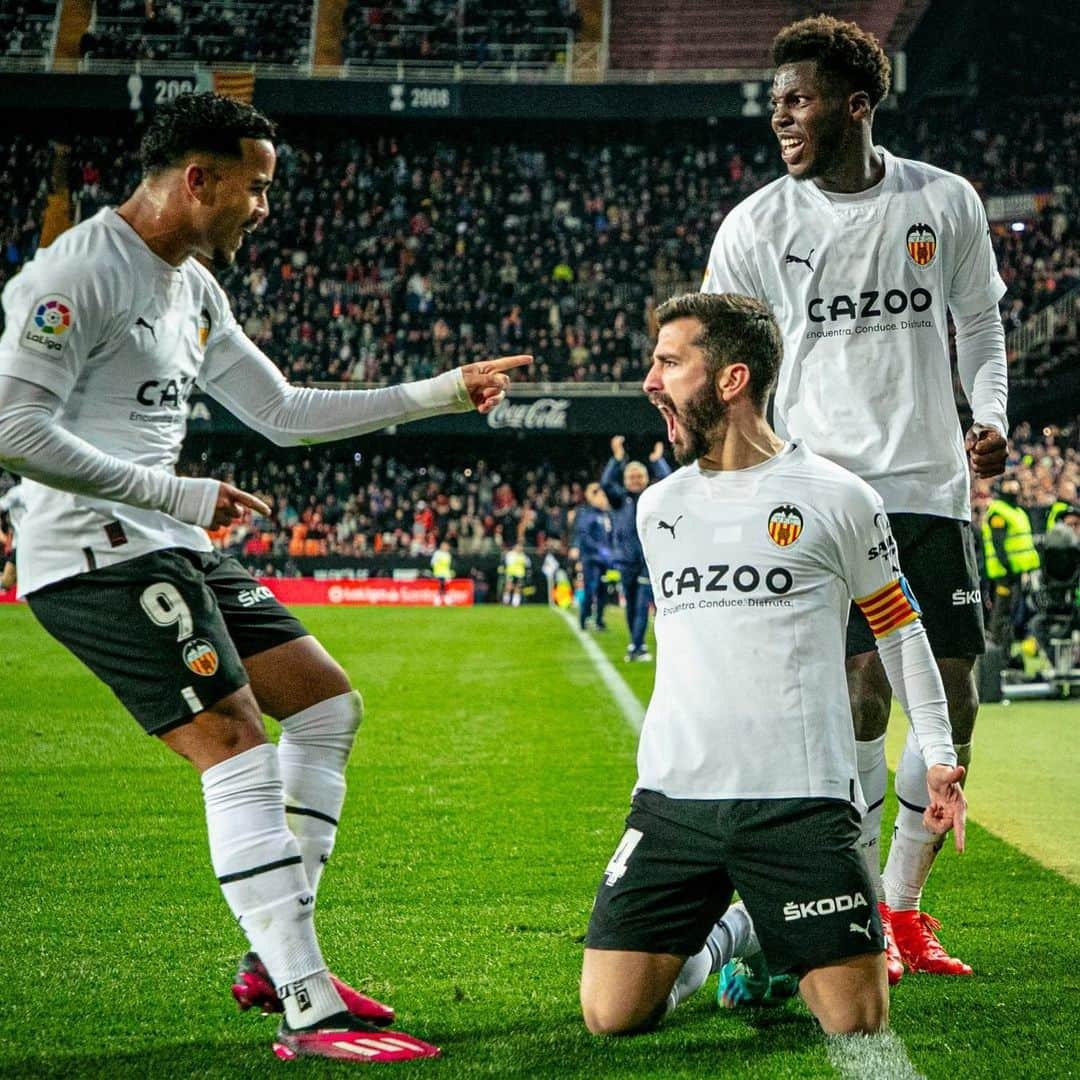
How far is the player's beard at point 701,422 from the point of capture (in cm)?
330

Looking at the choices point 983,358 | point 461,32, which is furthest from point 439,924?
point 461,32

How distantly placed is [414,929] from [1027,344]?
88.6ft

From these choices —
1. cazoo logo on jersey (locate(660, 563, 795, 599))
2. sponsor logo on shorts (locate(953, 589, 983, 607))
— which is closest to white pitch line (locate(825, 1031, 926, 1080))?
cazoo logo on jersey (locate(660, 563, 795, 599))

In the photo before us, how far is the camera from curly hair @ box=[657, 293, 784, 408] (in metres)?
3.27

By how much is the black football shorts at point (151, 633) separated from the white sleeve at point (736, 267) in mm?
1747

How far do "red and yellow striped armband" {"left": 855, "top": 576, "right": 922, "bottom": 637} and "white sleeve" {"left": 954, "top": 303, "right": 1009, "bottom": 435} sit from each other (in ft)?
3.57

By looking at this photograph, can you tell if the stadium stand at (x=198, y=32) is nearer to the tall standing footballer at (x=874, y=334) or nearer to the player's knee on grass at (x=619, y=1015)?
the tall standing footballer at (x=874, y=334)

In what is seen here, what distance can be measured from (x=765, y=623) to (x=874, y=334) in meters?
1.19

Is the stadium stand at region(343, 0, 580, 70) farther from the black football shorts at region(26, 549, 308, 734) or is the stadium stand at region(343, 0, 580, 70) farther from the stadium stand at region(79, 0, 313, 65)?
the black football shorts at region(26, 549, 308, 734)

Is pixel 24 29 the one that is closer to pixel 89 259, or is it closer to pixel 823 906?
pixel 89 259

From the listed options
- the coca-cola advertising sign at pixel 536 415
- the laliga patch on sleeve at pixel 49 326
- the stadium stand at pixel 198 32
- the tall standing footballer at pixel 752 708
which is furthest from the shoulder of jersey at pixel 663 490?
the stadium stand at pixel 198 32

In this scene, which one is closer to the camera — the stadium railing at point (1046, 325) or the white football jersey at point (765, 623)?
the white football jersey at point (765, 623)

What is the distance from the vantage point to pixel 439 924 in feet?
14.8

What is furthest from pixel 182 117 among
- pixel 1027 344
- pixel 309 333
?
pixel 309 333
